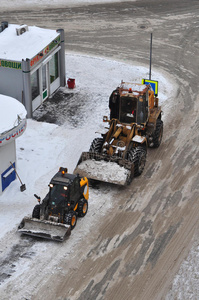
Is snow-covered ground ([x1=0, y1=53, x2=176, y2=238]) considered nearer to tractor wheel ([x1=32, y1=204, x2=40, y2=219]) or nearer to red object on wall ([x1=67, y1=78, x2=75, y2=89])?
red object on wall ([x1=67, y1=78, x2=75, y2=89])

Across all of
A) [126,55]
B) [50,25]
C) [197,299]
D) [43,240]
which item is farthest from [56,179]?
[50,25]

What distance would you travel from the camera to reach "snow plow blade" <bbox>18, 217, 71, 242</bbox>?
54.3 feet

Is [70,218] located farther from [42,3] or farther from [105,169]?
[42,3]

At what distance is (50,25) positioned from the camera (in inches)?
1465

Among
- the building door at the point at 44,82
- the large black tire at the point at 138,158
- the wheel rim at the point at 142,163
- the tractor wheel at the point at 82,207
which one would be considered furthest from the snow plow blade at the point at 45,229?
the building door at the point at 44,82

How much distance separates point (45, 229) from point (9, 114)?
15.4ft

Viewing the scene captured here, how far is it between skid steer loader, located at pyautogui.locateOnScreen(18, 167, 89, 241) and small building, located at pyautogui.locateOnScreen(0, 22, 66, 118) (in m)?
8.75

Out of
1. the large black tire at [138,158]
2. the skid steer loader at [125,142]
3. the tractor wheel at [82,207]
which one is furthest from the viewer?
the large black tire at [138,158]

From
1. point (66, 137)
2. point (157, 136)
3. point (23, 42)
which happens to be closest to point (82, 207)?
point (157, 136)

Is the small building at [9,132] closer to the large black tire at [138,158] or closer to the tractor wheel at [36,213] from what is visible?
the tractor wheel at [36,213]

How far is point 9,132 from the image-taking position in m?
18.0

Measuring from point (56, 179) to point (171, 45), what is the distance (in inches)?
794

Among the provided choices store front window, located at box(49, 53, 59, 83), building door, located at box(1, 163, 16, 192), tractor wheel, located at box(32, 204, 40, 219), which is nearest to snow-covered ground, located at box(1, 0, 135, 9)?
store front window, located at box(49, 53, 59, 83)

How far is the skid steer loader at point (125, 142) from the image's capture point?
1950 centimetres
